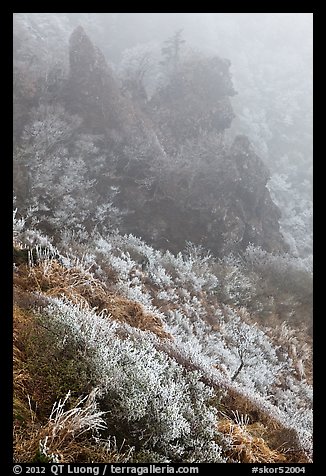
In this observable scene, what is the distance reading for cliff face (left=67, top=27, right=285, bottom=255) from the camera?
18.9m

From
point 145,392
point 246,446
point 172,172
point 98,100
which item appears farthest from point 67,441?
point 98,100

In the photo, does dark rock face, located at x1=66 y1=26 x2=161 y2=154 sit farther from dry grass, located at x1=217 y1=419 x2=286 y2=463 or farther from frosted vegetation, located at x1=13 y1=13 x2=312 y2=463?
dry grass, located at x1=217 y1=419 x2=286 y2=463

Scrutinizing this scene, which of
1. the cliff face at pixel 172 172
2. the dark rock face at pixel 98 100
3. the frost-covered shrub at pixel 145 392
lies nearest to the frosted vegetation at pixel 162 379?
the frost-covered shrub at pixel 145 392

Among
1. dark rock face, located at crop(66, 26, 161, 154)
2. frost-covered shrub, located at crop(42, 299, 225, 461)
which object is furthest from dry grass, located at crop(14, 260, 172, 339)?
dark rock face, located at crop(66, 26, 161, 154)

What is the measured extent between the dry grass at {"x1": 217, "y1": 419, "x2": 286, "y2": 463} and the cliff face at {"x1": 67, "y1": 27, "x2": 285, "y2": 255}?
13.2m

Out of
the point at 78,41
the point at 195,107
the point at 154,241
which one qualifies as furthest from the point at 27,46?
the point at 154,241

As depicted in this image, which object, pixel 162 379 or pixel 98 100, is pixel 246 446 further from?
pixel 98 100

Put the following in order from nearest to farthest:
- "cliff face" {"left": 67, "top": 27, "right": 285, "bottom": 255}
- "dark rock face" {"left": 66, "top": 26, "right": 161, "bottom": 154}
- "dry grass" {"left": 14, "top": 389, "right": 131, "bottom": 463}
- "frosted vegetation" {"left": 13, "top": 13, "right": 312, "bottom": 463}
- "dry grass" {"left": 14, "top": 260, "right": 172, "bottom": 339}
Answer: "dry grass" {"left": 14, "top": 389, "right": 131, "bottom": 463} → "frosted vegetation" {"left": 13, "top": 13, "right": 312, "bottom": 463} → "dry grass" {"left": 14, "top": 260, "right": 172, "bottom": 339} → "cliff face" {"left": 67, "top": 27, "right": 285, "bottom": 255} → "dark rock face" {"left": 66, "top": 26, "right": 161, "bottom": 154}

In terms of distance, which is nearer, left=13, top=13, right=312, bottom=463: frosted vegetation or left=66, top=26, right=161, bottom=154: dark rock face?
left=13, top=13, right=312, bottom=463: frosted vegetation

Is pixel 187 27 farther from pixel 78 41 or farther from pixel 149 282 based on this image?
pixel 149 282

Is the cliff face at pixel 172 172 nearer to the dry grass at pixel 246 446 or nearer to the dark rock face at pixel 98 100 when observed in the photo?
the dark rock face at pixel 98 100

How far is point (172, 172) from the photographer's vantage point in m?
20.6

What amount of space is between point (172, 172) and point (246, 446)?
57.7 ft
